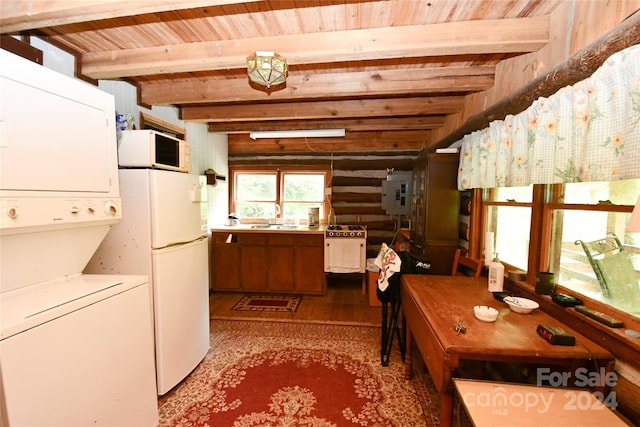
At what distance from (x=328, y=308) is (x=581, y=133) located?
2.90 metres

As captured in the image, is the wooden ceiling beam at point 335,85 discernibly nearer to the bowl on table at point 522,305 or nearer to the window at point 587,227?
the window at point 587,227

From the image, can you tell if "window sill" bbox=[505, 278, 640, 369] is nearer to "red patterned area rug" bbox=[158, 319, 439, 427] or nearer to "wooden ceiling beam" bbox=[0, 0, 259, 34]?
"red patterned area rug" bbox=[158, 319, 439, 427]

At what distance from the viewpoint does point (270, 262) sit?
3.78 meters

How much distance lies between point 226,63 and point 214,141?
2350mm

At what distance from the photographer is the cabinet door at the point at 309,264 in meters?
3.72

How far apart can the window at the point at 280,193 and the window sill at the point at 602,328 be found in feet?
10.6

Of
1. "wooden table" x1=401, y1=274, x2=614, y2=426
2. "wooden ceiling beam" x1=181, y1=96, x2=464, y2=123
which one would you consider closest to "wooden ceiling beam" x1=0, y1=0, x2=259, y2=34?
"wooden ceiling beam" x1=181, y1=96, x2=464, y2=123

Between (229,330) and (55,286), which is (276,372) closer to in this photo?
(229,330)

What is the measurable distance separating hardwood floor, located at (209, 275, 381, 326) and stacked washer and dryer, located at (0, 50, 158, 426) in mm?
1673

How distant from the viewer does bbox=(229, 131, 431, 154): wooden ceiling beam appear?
4086 millimetres

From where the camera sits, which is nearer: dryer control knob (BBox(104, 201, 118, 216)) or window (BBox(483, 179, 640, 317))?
window (BBox(483, 179, 640, 317))

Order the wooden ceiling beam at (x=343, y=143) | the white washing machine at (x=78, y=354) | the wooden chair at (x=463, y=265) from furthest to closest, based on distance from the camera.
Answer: the wooden ceiling beam at (x=343, y=143) < the wooden chair at (x=463, y=265) < the white washing machine at (x=78, y=354)

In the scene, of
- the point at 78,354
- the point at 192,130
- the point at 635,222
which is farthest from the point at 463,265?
the point at 192,130

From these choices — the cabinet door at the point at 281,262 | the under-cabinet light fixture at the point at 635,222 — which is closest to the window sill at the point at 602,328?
the under-cabinet light fixture at the point at 635,222
